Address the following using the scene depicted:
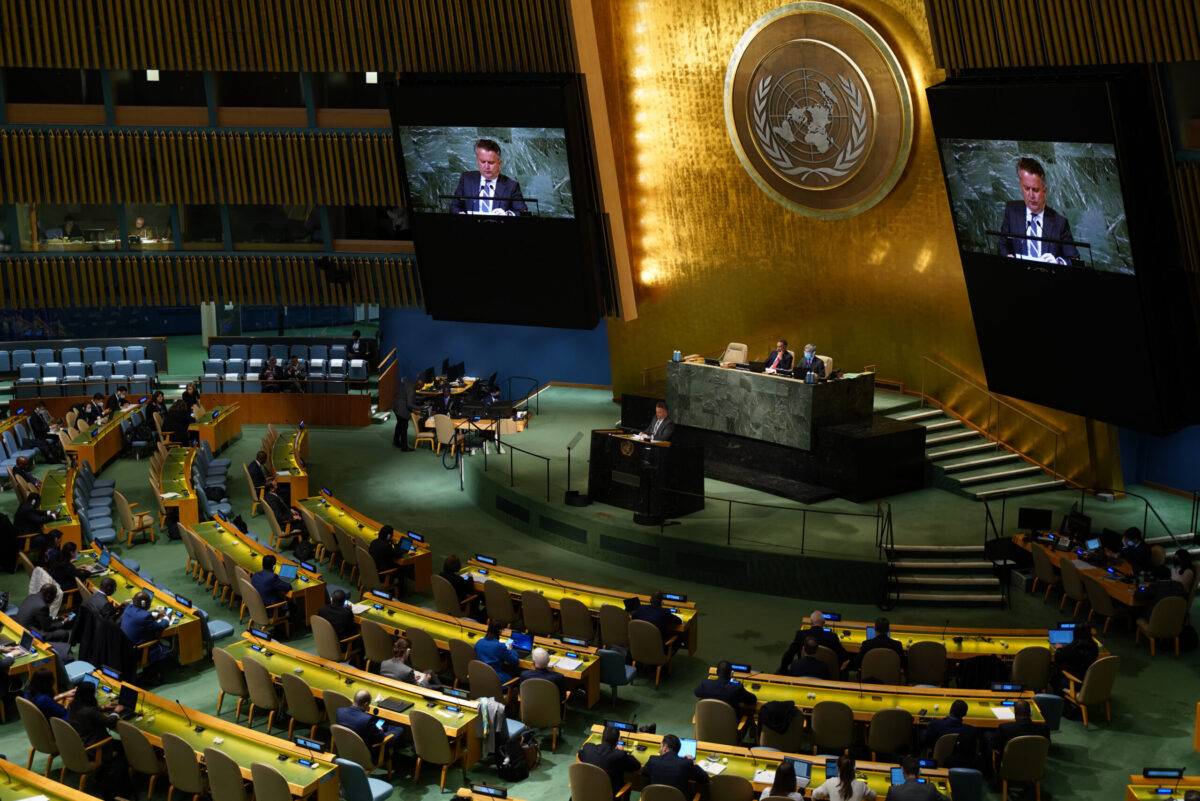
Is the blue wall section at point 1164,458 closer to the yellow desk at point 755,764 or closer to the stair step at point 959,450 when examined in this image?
the stair step at point 959,450

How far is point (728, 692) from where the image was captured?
1270 centimetres

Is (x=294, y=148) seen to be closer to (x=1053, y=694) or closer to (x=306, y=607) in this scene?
(x=306, y=607)

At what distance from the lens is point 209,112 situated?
79.4ft

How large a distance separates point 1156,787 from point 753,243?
1365 centimetres

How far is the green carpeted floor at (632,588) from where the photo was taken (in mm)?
13062

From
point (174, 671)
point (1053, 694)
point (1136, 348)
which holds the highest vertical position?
point (1136, 348)

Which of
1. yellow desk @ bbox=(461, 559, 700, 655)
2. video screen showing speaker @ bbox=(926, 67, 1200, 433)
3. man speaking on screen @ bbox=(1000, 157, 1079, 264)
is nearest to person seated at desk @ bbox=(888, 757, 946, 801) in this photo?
yellow desk @ bbox=(461, 559, 700, 655)

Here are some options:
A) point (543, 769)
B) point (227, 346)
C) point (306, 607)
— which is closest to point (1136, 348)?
point (543, 769)

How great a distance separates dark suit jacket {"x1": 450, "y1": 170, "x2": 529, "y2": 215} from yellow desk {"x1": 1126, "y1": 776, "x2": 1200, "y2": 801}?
13706 mm

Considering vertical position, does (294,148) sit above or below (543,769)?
above

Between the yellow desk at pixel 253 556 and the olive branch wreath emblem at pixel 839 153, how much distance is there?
384 inches

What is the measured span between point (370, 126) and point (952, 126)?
10.9 metres

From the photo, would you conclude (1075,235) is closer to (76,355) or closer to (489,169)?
(489,169)

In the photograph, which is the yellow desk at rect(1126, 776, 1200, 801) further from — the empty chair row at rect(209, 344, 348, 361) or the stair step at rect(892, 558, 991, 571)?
the empty chair row at rect(209, 344, 348, 361)
